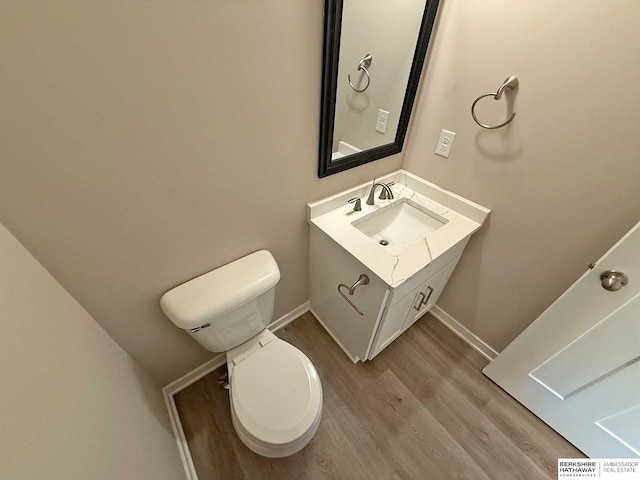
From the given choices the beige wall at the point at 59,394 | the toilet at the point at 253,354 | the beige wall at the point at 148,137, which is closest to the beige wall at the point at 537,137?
the beige wall at the point at 148,137

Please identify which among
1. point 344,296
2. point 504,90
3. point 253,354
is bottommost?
point 253,354

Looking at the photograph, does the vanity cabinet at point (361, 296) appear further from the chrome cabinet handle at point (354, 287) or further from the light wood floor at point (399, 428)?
the light wood floor at point (399, 428)

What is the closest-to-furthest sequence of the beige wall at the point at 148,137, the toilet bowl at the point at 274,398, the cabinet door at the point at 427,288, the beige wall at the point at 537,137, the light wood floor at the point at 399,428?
the beige wall at the point at 148,137, the beige wall at the point at 537,137, the toilet bowl at the point at 274,398, the light wood floor at the point at 399,428, the cabinet door at the point at 427,288

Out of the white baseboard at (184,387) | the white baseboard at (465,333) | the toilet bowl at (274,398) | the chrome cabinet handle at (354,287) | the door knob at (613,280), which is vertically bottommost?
the white baseboard at (184,387)

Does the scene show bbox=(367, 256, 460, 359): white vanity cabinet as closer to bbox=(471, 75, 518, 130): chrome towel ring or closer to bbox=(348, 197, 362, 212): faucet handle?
bbox=(348, 197, 362, 212): faucet handle

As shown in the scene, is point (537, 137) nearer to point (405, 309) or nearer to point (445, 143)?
point (445, 143)

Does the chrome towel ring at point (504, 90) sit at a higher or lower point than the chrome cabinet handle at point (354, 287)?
higher

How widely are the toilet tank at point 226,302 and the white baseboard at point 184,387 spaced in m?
0.37

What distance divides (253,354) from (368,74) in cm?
131

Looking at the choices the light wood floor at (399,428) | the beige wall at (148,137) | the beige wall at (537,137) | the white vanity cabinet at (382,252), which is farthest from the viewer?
the light wood floor at (399,428)

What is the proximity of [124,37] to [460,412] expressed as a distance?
1880 mm

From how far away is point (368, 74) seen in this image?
1.05 metres

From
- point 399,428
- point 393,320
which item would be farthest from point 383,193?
point 399,428

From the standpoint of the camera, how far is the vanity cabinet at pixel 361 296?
39.0 inches
